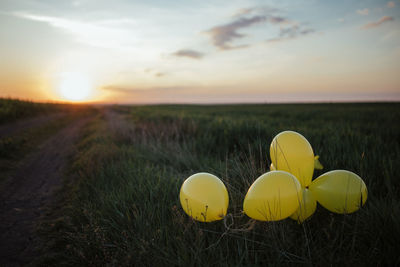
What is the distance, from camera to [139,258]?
1.69 meters

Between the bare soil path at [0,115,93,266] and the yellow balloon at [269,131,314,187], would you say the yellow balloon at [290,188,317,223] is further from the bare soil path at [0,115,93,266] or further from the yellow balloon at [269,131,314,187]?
the bare soil path at [0,115,93,266]

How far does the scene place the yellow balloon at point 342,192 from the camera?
1.71 m

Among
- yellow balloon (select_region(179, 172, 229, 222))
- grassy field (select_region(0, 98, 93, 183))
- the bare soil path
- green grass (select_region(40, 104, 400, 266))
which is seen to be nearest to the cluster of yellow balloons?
yellow balloon (select_region(179, 172, 229, 222))

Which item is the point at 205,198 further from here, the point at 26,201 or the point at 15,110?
the point at 15,110

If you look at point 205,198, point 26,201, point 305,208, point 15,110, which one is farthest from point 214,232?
point 15,110

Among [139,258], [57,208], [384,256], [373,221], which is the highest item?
[373,221]

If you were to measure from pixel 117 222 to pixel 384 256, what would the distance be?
93.7 inches

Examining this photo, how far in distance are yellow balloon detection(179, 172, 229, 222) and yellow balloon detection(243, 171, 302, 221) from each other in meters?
0.27

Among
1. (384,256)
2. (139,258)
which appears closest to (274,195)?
(384,256)

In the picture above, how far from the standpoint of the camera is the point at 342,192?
5.65 ft

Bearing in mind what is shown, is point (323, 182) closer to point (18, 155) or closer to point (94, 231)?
point (94, 231)

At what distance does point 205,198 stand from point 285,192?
65cm

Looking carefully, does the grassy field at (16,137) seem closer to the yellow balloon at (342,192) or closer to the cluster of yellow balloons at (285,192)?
the cluster of yellow balloons at (285,192)

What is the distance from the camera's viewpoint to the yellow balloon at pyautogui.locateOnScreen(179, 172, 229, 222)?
69.1 inches
